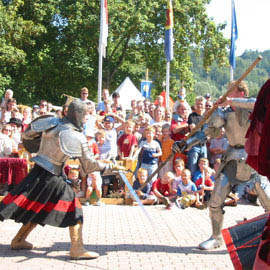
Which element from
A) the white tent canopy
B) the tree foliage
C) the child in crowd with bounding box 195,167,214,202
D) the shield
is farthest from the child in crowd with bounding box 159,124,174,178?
the tree foliage

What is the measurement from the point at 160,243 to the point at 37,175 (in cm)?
169

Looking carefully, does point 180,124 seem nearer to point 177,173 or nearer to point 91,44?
point 177,173

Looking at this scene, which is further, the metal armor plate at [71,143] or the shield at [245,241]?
the metal armor plate at [71,143]

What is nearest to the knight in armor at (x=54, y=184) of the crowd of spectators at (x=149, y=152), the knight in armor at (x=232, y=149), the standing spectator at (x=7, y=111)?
the knight in armor at (x=232, y=149)

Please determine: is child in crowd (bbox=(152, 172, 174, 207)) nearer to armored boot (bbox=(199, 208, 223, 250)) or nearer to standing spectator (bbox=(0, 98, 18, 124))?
armored boot (bbox=(199, 208, 223, 250))

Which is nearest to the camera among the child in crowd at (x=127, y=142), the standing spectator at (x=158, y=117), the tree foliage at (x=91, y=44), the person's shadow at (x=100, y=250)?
the person's shadow at (x=100, y=250)

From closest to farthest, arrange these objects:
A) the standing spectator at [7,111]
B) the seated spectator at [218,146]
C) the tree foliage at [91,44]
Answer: the seated spectator at [218,146]
the standing spectator at [7,111]
the tree foliage at [91,44]

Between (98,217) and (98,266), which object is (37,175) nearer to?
(98,266)

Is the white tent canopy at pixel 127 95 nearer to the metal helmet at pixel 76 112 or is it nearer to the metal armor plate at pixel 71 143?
the metal helmet at pixel 76 112

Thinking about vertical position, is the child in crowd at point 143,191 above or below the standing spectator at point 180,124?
below

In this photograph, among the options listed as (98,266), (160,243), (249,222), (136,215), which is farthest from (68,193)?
(136,215)

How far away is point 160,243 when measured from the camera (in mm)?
5809

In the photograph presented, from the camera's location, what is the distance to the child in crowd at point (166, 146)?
8.99m

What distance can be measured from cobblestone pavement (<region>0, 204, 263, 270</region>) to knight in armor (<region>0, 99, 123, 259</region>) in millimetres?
313
